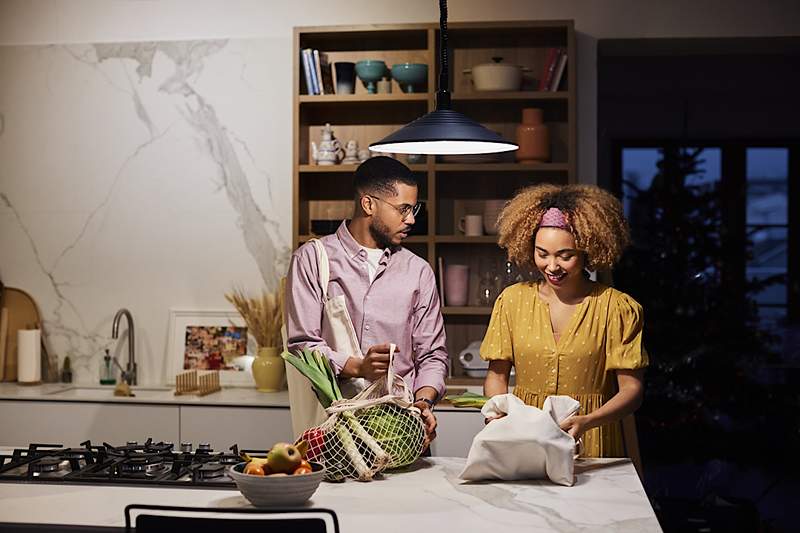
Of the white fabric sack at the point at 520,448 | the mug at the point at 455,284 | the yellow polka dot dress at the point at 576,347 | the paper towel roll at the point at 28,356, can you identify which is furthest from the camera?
the paper towel roll at the point at 28,356

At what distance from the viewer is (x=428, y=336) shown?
302cm

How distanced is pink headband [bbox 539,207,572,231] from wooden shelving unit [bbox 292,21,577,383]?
1.60 meters

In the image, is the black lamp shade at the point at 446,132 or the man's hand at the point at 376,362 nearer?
the man's hand at the point at 376,362

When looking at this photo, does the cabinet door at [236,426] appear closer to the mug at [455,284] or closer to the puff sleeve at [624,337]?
the mug at [455,284]

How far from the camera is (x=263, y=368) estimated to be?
4.44 metres

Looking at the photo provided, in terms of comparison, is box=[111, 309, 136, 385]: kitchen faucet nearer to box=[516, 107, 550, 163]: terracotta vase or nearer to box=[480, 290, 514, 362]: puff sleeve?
box=[516, 107, 550, 163]: terracotta vase

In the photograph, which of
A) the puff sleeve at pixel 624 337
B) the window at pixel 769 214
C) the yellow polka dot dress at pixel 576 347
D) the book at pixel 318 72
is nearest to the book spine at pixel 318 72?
the book at pixel 318 72

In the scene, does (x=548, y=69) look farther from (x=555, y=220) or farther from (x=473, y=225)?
(x=555, y=220)

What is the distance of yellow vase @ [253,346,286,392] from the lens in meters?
4.44

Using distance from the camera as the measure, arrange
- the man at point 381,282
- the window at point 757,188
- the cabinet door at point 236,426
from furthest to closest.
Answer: the window at point 757,188 < the cabinet door at point 236,426 < the man at point 381,282

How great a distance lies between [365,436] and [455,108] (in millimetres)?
2531

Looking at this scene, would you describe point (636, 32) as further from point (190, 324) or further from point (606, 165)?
point (606, 165)

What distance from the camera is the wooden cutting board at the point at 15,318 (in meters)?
4.79

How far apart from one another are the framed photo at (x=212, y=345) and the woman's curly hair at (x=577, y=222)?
2135 mm
